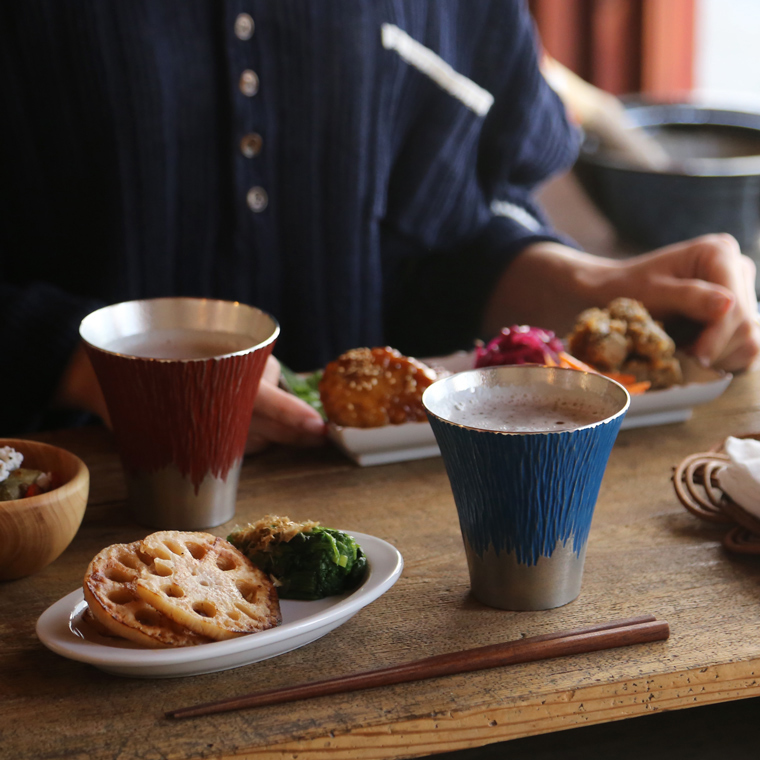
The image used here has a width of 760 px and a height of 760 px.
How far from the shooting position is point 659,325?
1257mm

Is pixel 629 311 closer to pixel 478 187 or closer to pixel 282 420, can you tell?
pixel 282 420

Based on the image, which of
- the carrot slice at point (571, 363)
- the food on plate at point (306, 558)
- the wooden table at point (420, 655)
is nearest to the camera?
the wooden table at point (420, 655)

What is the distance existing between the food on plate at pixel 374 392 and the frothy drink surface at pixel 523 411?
280 millimetres

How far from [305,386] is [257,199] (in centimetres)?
39

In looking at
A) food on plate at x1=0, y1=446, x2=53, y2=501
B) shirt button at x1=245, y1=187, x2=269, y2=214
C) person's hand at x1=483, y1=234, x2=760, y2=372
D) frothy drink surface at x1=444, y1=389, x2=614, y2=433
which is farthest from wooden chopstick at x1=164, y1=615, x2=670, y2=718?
shirt button at x1=245, y1=187, x2=269, y2=214

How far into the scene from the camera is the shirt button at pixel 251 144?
1.44m

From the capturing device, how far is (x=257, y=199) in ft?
4.88

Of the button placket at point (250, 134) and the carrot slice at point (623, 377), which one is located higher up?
the button placket at point (250, 134)

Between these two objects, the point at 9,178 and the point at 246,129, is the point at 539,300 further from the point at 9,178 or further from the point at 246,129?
the point at 9,178

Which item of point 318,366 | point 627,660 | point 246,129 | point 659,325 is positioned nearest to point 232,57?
point 246,129

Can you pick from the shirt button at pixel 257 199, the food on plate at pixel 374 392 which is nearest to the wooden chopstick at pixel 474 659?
the food on plate at pixel 374 392

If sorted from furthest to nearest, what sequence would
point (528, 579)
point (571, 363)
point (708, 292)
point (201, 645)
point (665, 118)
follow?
point (665, 118) < point (708, 292) < point (571, 363) < point (528, 579) < point (201, 645)

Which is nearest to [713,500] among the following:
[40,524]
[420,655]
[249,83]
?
[420,655]

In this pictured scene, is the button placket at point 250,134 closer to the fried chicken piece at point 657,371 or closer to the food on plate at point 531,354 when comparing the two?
the food on plate at point 531,354
